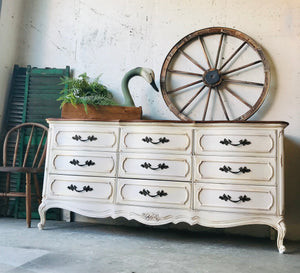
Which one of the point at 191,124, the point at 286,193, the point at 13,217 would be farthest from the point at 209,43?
the point at 13,217

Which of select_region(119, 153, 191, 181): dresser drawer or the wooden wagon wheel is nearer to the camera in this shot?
select_region(119, 153, 191, 181): dresser drawer

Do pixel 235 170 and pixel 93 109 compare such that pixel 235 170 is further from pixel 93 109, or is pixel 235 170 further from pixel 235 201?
pixel 93 109

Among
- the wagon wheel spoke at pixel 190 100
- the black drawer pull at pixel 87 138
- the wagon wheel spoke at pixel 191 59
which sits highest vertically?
the wagon wheel spoke at pixel 191 59

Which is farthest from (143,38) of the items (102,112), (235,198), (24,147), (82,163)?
(235,198)

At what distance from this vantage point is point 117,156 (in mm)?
2088

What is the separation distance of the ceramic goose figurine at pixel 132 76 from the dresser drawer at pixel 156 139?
0.46 meters

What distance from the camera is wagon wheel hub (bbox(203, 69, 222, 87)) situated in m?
2.49

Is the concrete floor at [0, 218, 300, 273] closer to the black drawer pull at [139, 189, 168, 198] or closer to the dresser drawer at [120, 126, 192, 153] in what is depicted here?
the black drawer pull at [139, 189, 168, 198]

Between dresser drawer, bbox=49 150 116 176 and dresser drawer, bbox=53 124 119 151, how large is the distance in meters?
0.05

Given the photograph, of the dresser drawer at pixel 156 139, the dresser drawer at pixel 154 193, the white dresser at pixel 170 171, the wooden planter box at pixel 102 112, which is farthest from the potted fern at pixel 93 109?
the dresser drawer at pixel 154 193

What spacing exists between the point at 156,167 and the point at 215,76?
101 centimetres

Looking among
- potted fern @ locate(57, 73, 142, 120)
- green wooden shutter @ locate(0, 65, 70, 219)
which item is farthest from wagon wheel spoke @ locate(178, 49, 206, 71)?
green wooden shutter @ locate(0, 65, 70, 219)

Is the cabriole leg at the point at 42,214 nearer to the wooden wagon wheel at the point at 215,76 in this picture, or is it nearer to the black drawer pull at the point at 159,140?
the black drawer pull at the point at 159,140

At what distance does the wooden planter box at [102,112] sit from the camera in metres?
2.29
